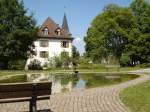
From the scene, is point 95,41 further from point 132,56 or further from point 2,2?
point 2,2

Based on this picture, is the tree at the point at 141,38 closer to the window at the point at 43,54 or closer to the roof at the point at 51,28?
the roof at the point at 51,28

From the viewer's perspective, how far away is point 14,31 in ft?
196

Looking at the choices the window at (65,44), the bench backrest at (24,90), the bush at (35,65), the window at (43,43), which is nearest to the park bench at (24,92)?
the bench backrest at (24,90)

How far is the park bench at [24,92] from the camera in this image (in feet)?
34.3

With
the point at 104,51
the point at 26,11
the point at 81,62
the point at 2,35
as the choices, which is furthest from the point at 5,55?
the point at 104,51

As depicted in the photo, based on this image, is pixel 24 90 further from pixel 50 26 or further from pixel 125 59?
pixel 50 26

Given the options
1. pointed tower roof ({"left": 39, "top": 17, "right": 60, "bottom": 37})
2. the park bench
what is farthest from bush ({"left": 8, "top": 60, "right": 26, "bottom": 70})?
the park bench

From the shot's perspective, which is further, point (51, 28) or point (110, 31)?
point (51, 28)

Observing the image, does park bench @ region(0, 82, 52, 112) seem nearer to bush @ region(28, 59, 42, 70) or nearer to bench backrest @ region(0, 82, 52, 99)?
bench backrest @ region(0, 82, 52, 99)

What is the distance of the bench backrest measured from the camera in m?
10.4

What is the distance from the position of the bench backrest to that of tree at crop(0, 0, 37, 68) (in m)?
48.6

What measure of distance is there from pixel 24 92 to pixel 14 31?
4999 centimetres

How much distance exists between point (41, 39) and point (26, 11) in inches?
746

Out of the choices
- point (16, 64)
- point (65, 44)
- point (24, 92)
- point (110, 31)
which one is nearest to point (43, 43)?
point (65, 44)
